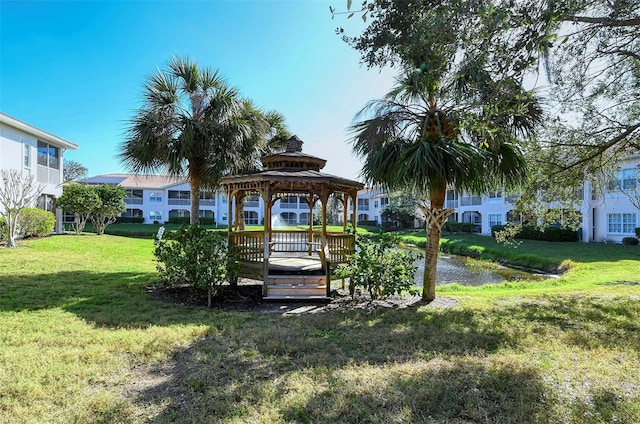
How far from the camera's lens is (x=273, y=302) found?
842cm

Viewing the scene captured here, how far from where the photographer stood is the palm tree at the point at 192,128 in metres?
10.5

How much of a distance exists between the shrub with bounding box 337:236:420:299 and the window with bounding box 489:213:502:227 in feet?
97.9

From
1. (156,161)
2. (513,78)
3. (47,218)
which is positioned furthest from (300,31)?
(47,218)

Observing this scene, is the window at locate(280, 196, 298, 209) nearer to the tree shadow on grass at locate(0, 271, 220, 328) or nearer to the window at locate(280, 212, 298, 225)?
the window at locate(280, 212, 298, 225)

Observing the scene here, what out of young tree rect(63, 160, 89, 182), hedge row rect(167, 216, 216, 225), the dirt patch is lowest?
the dirt patch

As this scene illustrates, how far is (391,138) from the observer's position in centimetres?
809

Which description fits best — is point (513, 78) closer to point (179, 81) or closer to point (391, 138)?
point (391, 138)

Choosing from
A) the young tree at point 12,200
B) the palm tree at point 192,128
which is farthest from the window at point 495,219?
the young tree at point 12,200

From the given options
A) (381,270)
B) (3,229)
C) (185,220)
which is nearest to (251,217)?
(185,220)

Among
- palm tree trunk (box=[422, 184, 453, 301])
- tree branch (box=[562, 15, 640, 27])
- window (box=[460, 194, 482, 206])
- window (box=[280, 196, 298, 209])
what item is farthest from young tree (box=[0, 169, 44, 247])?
window (box=[280, 196, 298, 209])

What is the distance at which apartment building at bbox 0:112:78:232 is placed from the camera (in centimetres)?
1883

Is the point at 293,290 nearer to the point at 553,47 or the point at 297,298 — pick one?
the point at 297,298

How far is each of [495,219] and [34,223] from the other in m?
35.9

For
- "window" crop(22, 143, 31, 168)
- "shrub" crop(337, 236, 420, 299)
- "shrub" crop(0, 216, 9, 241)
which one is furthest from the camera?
"window" crop(22, 143, 31, 168)
